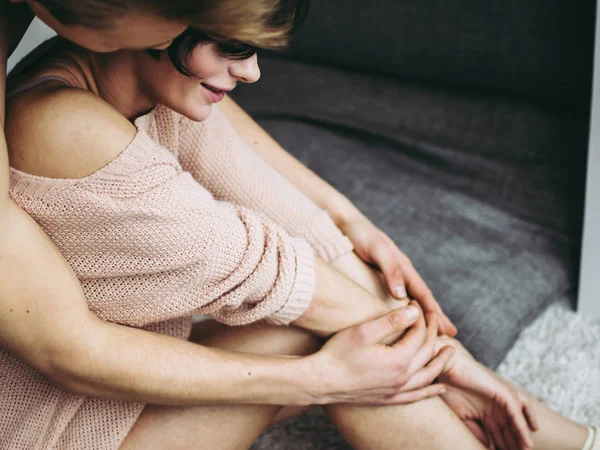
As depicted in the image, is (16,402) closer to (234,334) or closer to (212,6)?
(234,334)

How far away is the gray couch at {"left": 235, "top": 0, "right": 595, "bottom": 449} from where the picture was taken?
1407 millimetres

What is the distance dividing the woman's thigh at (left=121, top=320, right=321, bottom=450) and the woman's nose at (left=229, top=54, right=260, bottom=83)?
0.32 meters

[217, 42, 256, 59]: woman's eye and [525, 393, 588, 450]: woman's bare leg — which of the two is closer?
[217, 42, 256, 59]: woman's eye

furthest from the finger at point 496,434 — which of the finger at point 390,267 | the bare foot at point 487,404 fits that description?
the finger at point 390,267

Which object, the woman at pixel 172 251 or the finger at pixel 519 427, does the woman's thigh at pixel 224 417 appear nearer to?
the woman at pixel 172 251

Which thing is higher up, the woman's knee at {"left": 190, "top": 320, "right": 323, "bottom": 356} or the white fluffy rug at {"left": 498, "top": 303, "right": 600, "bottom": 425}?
the woman's knee at {"left": 190, "top": 320, "right": 323, "bottom": 356}

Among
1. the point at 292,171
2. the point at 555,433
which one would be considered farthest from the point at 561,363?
the point at 292,171

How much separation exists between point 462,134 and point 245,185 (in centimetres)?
79

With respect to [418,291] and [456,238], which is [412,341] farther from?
[456,238]

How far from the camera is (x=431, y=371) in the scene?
925 mm

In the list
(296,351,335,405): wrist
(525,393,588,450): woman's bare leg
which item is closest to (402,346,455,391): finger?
(296,351,335,405): wrist

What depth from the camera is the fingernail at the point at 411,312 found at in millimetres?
912

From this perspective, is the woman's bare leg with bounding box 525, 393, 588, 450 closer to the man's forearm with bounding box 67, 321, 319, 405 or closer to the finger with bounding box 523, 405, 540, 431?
the finger with bounding box 523, 405, 540, 431

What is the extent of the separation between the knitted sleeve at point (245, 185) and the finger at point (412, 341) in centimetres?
17
